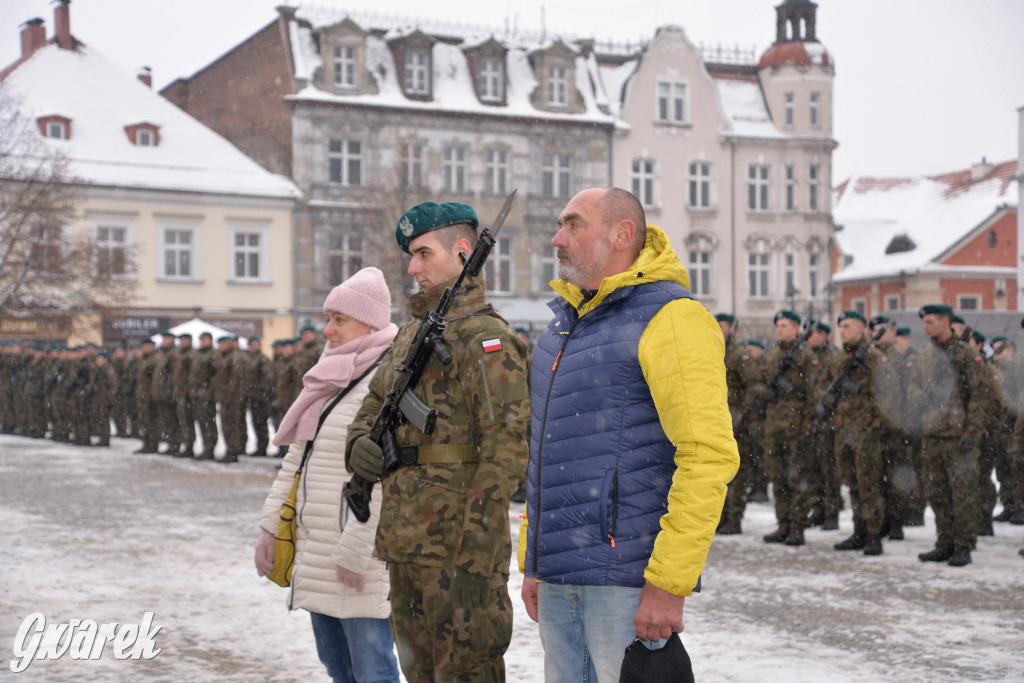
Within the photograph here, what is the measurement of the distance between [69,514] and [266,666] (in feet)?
23.1

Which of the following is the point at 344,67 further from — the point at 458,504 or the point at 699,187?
the point at 458,504

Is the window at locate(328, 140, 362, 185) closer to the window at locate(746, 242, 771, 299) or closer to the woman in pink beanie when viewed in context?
the window at locate(746, 242, 771, 299)

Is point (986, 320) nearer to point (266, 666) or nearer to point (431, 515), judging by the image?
point (266, 666)

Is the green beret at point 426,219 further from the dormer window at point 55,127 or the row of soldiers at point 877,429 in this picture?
the dormer window at point 55,127

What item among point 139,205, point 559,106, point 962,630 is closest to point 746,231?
point 559,106

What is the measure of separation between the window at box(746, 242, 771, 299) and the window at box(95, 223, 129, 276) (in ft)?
73.5

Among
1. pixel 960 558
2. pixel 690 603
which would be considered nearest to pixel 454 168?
pixel 960 558

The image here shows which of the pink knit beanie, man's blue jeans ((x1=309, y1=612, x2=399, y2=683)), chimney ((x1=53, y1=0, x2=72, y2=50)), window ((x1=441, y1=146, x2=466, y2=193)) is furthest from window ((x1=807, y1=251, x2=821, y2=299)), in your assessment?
man's blue jeans ((x1=309, y1=612, x2=399, y2=683))

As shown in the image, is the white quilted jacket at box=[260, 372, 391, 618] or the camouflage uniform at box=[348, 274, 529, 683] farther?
the white quilted jacket at box=[260, 372, 391, 618]

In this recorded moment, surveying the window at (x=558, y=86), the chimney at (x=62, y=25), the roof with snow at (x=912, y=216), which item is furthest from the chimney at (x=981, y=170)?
the chimney at (x=62, y=25)

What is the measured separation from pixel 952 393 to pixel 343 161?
3089cm

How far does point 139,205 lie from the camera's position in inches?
1423

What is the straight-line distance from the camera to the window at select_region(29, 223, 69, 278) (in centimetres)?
2898

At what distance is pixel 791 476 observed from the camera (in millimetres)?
10836
